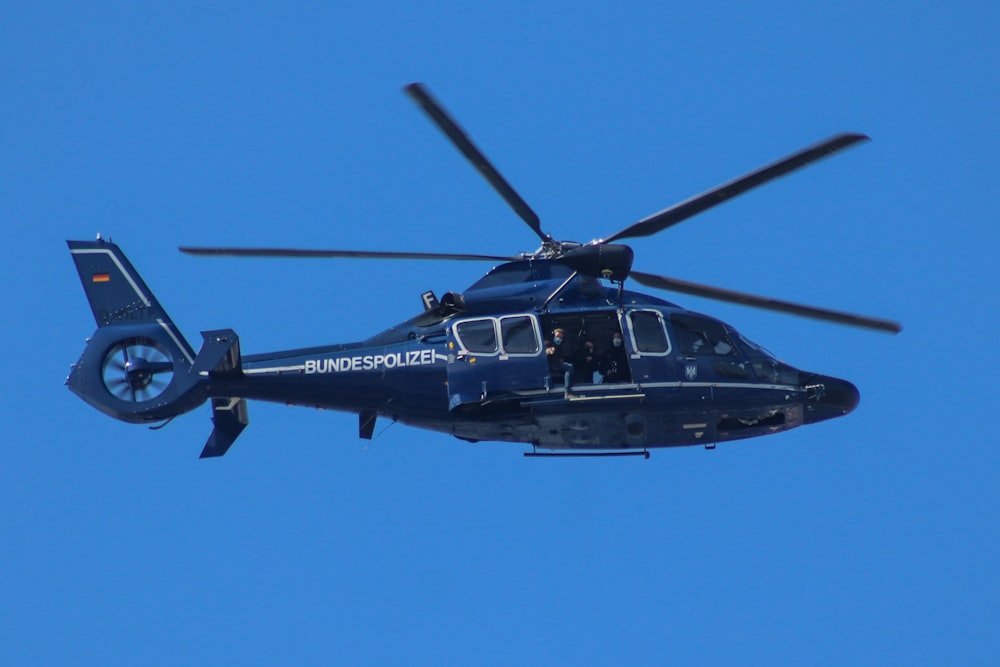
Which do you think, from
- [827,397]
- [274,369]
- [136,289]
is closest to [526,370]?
[274,369]

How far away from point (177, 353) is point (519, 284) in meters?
5.86

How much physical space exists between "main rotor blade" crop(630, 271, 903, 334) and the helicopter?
3cm

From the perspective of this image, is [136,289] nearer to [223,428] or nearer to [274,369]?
[223,428]

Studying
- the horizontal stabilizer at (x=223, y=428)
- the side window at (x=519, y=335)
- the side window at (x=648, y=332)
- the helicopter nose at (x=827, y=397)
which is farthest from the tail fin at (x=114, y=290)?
the helicopter nose at (x=827, y=397)

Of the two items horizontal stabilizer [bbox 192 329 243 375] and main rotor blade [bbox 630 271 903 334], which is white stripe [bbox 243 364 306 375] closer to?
horizontal stabilizer [bbox 192 329 243 375]

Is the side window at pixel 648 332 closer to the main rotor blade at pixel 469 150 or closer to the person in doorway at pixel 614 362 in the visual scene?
the person in doorway at pixel 614 362

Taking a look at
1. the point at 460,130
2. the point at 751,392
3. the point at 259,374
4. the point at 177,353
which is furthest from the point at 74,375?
the point at 751,392

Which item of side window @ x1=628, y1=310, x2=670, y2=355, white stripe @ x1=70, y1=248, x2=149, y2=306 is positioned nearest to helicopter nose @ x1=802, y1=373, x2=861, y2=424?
side window @ x1=628, y1=310, x2=670, y2=355

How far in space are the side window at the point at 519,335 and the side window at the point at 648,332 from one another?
→ 5.29 feet

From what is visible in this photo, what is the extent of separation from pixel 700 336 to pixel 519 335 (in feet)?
10.0

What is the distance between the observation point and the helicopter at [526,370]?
67.8 feet

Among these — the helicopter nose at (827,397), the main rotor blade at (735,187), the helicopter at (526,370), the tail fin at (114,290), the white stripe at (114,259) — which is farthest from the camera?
the white stripe at (114,259)

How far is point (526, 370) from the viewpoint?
67.8 ft

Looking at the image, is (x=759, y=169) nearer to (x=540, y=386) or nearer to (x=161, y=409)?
(x=540, y=386)
